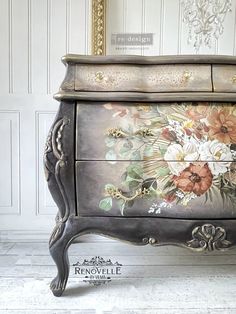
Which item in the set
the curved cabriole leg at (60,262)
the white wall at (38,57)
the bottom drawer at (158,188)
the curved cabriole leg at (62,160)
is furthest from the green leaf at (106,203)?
the white wall at (38,57)

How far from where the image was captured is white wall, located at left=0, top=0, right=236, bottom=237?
201 cm

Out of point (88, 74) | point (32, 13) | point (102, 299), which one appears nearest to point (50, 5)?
point (32, 13)

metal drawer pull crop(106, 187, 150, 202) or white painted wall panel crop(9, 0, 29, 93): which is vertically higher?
white painted wall panel crop(9, 0, 29, 93)

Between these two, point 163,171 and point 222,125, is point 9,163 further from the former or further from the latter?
point 222,125

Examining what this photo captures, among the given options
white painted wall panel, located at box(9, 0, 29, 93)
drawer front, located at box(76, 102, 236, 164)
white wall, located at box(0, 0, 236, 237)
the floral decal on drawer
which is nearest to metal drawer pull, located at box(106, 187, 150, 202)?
the floral decal on drawer

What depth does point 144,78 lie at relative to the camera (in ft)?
4.35

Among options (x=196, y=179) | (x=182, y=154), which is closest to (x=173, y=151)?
(x=182, y=154)

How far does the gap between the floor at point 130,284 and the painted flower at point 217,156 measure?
0.54 metres

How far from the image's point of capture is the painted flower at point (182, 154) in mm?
1309

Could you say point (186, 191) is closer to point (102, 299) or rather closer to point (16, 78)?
point (102, 299)

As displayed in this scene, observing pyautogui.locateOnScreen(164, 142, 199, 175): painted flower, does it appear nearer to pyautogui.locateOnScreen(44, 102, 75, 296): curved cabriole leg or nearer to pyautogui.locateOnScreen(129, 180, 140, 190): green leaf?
pyautogui.locateOnScreen(129, 180, 140, 190): green leaf

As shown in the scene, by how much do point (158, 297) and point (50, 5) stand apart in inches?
66.0

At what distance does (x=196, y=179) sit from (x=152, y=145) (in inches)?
8.2

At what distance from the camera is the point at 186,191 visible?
1.31 meters
